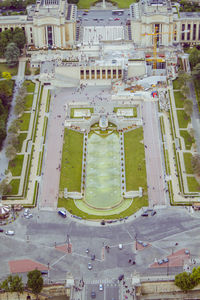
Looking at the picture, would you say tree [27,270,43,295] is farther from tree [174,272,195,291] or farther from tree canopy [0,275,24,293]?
tree [174,272,195,291]

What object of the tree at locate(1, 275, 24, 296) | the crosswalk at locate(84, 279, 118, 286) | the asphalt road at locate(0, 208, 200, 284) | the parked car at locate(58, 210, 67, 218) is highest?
the parked car at locate(58, 210, 67, 218)

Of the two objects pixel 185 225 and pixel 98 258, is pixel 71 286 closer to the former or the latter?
pixel 98 258

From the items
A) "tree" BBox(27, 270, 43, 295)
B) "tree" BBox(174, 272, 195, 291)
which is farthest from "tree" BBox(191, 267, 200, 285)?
"tree" BBox(27, 270, 43, 295)

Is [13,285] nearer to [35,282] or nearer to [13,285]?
[13,285]

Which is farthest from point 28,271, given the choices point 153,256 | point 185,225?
point 185,225

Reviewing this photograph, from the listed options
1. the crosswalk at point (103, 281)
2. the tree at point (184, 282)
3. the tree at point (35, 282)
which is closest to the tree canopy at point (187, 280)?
the tree at point (184, 282)

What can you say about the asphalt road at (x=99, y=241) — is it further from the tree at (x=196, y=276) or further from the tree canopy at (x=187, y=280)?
the tree at (x=196, y=276)
